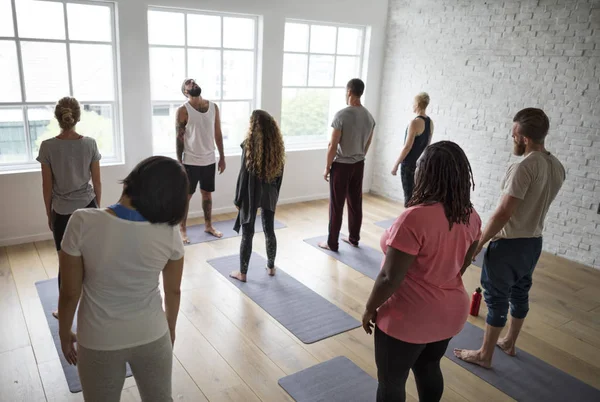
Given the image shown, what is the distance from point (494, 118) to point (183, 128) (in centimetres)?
346

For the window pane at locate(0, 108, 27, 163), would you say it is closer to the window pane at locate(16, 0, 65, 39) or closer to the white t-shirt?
the window pane at locate(16, 0, 65, 39)

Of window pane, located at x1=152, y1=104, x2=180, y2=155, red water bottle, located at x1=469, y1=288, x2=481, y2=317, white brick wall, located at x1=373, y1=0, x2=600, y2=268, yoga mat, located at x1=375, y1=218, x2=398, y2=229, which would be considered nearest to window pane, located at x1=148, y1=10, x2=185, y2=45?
window pane, located at x1=152, y1=104, x2=180, y2=155

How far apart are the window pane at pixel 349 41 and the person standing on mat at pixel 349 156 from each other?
6.40ft

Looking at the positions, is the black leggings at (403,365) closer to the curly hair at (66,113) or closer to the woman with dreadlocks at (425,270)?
the woman with dreadlocks at (425,270)

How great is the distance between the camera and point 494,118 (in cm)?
546

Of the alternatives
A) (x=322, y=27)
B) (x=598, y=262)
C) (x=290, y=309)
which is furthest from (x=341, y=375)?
(x=322, y=27)

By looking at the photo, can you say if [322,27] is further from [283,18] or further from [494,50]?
[494,50]

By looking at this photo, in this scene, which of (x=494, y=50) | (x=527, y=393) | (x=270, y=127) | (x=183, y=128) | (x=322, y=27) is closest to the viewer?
(x=527, y=393)

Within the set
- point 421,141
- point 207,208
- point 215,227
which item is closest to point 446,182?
point 421,141

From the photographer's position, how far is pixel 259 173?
12.0 feet

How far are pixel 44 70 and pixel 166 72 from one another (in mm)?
1192

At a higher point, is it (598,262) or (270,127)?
(270,127)

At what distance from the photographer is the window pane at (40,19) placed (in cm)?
432

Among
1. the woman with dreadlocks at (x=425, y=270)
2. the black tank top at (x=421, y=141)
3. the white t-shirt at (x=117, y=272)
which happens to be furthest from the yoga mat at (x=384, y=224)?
the white t-shirt at (x=117, y=272)
